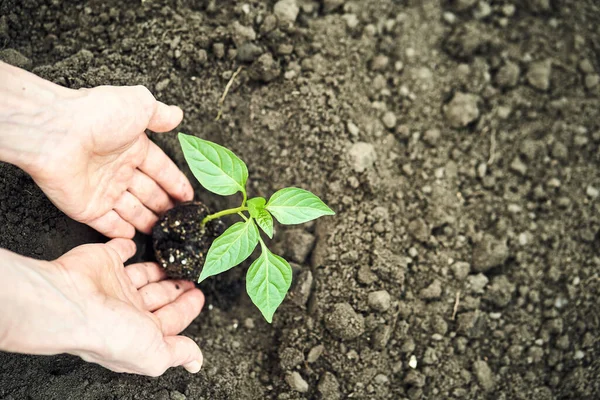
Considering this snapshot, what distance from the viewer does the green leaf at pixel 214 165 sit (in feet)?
7.07

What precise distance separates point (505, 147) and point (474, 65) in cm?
53

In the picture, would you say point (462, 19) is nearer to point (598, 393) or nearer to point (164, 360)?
point (598, 393)

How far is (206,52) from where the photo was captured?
292 centimetres

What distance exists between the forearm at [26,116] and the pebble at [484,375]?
2.34 m

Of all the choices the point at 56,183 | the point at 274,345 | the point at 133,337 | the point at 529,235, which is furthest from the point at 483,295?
the point at 56,183

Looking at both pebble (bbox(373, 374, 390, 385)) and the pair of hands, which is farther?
pebble (bbox(373, 374, 390, 385))

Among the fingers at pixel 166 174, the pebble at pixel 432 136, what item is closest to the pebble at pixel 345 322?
the fingers at pixel 166 174

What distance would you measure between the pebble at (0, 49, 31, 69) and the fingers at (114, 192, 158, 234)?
845 mm

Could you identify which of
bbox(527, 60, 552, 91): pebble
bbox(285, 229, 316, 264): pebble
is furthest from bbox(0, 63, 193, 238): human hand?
bbox(527, 60, 552, 91): pebble

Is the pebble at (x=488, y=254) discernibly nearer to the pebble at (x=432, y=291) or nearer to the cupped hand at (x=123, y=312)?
the pebble at (x=432, y=291)

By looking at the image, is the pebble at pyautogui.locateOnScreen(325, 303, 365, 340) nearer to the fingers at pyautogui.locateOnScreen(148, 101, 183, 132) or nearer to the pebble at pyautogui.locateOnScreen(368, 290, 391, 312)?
the pebble at pyautogui.locateOnScreen(368, 290, 391, 312)

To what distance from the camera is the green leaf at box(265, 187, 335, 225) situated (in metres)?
2.18

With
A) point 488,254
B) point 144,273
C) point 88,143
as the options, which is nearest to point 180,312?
point 144,273

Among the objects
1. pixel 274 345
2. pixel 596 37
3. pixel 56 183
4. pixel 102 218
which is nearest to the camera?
pixel 56 183
